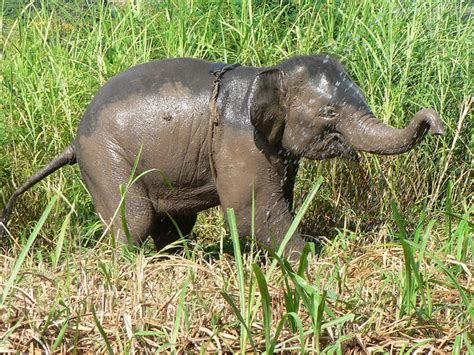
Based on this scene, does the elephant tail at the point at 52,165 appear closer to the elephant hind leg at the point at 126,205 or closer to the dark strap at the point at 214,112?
the elephant hind leg at the point at 126,205

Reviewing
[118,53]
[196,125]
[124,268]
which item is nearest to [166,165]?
[196,125]

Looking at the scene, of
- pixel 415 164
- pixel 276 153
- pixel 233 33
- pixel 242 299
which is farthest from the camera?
pixel 233 33

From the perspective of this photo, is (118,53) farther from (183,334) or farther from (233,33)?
(183,334)

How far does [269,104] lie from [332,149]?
0.38m

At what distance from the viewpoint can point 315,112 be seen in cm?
517

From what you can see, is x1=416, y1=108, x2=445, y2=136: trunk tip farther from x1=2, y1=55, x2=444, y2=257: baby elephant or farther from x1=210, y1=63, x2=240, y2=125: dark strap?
x1=210, y1=63, x2=240, y2=125: dark strap

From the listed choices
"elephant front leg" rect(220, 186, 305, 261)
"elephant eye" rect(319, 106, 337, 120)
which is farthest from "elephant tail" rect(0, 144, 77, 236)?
"elephant eye" rect(319, 106, 337, 120)

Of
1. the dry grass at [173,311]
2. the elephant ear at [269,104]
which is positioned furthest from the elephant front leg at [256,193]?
the dry grass at [173,311]

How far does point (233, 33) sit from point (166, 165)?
1.70m

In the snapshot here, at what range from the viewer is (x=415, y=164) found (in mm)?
6195

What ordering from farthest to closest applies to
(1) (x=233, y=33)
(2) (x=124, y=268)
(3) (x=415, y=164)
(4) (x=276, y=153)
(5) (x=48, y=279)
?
(1) (x=233, y=33), (3) (x=415, y=164), (4) (x=276, y=153), (2) (x=124, y=268), (5) (x=48, y=279)

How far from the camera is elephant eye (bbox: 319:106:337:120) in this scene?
5141 mm

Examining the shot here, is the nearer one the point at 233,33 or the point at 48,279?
the point at 48,279

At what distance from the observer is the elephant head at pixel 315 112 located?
507 cm
